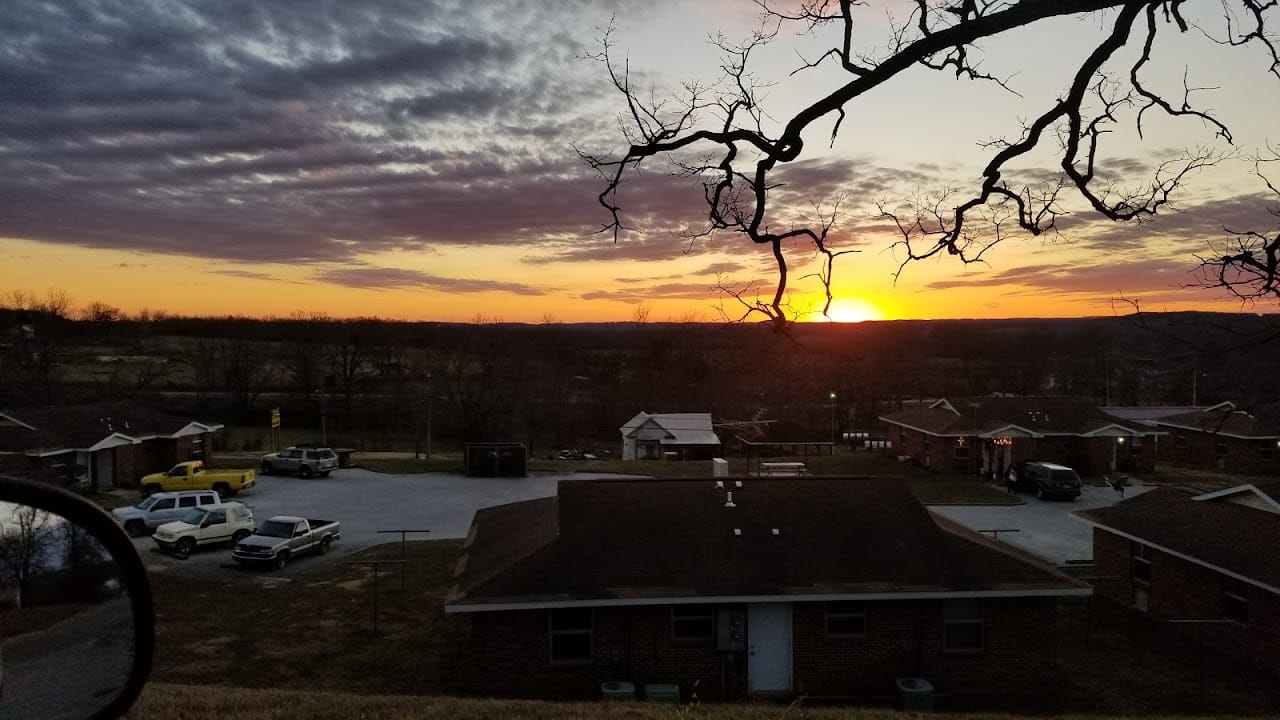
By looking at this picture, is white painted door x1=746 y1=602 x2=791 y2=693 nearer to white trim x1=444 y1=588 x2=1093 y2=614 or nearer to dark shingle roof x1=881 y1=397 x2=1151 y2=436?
white trim x1=444 y1=588 x2=1093 y2=614

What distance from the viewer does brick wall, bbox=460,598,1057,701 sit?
13000mm

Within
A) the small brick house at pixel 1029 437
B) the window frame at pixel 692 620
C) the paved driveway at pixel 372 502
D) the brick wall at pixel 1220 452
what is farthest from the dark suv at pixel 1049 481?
the window frame at pixel 692 620

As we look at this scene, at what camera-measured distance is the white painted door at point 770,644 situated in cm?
1337

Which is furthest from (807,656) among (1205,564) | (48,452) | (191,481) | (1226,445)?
(1226,445)

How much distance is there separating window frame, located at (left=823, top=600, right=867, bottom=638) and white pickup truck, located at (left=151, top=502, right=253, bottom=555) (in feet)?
59.2

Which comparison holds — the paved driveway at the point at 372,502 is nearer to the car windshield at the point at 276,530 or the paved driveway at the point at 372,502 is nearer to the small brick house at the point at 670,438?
the car windshield at the point at 276,530

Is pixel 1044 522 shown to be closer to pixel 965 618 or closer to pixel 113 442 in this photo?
pixel 965 618

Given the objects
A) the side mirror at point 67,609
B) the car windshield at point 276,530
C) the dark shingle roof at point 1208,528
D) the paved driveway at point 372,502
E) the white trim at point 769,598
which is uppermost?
the side mirror at point 67,609

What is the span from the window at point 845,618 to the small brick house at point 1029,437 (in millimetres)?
26896

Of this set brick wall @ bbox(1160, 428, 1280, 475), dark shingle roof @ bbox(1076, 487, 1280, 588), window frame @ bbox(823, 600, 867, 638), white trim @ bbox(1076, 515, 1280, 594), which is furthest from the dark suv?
window frame @ bbox(823, 600, 867, 638)

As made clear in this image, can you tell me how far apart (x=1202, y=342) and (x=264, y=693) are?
1044cm

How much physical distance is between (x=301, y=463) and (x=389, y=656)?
24515mm

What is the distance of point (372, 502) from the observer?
30969 millimetres

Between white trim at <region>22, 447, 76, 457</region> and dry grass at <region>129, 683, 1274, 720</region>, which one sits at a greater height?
white trim at <region>22, 447, 76, 457</region>
